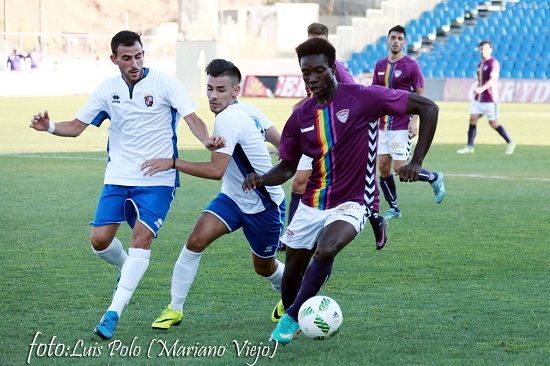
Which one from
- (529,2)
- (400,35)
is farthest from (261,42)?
(400,35)

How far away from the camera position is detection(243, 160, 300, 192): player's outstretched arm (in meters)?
6.62

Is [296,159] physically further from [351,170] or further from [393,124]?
[393,124]

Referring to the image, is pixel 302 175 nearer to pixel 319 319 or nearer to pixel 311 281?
pixel 311 281

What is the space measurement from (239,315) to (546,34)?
3996 cm

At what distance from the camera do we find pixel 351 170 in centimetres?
657

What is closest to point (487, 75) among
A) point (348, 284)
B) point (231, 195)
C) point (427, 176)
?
point (427, 176)

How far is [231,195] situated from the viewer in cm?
720

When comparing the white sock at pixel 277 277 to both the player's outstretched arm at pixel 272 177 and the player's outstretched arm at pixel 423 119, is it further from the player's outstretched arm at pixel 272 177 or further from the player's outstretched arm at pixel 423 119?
the player's outstretched arm at pixel 423 119

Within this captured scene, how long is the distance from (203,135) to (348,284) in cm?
210

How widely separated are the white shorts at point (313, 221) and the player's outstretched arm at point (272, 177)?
0.71 ft

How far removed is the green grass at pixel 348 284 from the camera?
6352 mm

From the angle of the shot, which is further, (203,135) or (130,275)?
(203,135)

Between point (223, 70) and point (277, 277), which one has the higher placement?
point (223, 70)

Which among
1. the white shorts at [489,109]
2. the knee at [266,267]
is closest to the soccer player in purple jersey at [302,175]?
the knee at [266,267]
